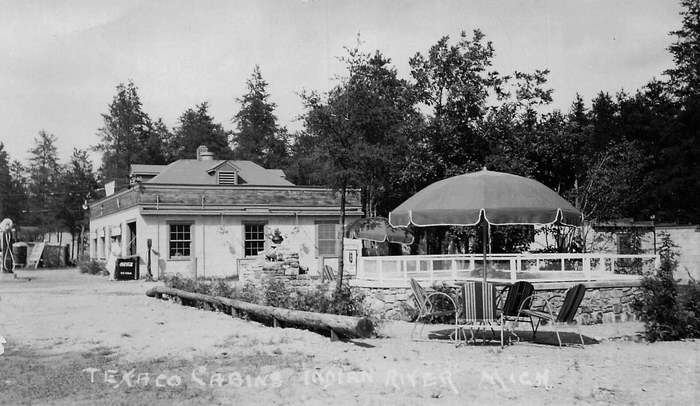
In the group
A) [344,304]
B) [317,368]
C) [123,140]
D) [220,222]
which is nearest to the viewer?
[317,368]

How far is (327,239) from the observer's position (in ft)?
103

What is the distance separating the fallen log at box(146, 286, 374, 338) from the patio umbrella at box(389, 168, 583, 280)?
1.92m

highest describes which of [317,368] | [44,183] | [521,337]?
[44,183]

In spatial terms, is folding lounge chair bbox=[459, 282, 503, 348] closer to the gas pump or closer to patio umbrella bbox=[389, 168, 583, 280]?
patio umbrella bbox=[389, 168, 583, 280]

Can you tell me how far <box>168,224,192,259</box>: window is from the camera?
29.1 meters

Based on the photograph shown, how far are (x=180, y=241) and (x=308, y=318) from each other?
63.7 ft

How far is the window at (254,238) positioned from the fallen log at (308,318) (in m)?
14.9

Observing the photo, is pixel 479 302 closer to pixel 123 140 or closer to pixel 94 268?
pixel 94 268

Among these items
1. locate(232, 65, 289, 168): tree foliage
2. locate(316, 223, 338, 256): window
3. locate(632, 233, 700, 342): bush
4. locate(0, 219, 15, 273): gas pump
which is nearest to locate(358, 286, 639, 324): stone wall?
locate(632, 233, 700, 342): bush

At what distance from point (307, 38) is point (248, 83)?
5386cm

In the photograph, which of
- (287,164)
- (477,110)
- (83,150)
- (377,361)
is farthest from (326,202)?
(83,150)

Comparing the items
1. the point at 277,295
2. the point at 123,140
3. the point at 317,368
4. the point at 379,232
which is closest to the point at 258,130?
the point at 123,140

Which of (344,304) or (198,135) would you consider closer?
(344,304)

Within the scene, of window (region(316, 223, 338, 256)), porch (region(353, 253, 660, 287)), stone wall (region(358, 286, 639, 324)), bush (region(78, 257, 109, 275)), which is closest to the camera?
stone wall (region(358, 286, 639, 324))
